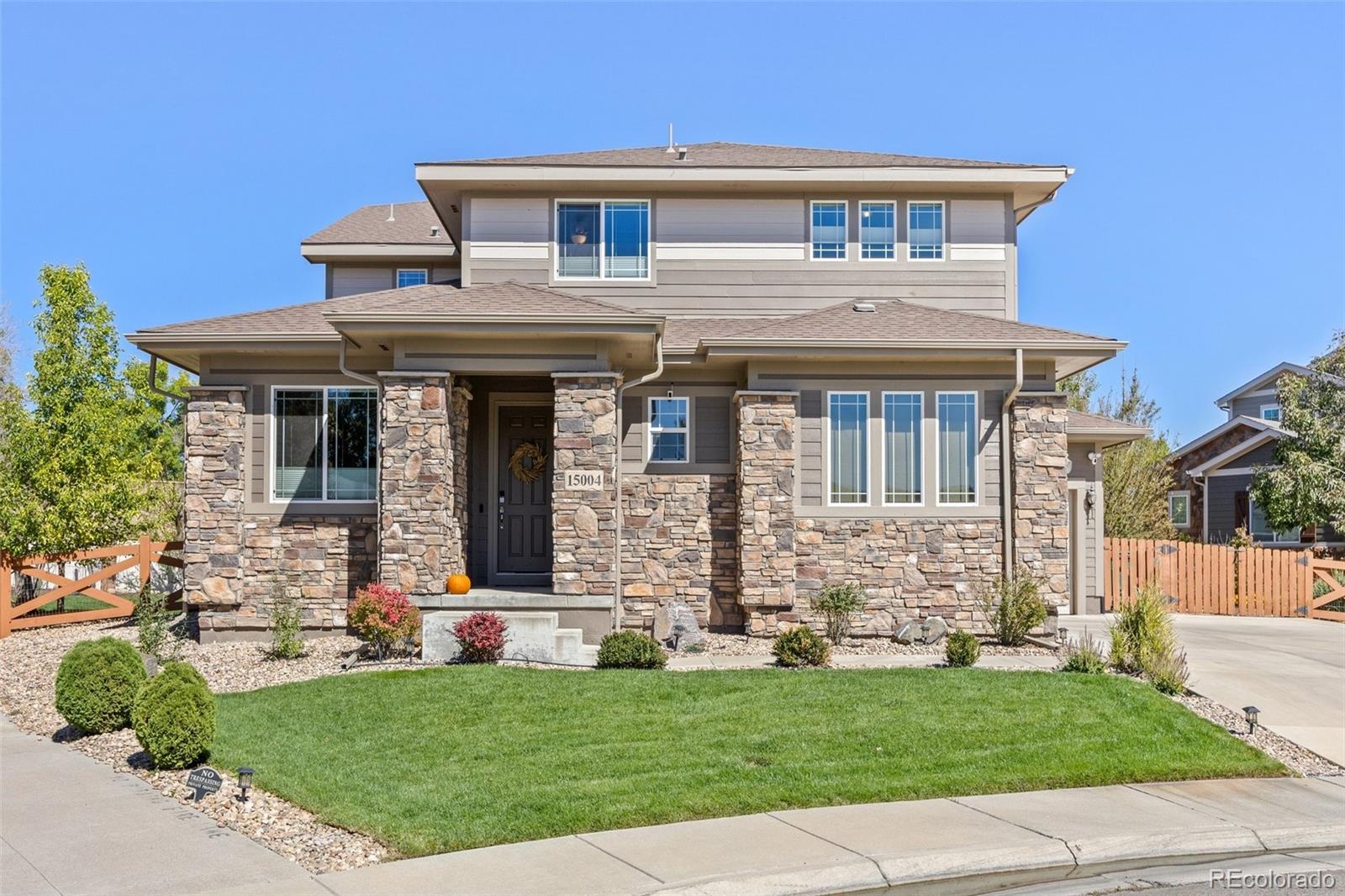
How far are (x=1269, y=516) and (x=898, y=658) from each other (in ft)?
55.4

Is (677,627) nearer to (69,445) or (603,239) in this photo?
(603,239)

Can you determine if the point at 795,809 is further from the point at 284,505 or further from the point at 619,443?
the point at 284,505

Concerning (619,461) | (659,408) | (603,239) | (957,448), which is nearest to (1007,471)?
(957,448)

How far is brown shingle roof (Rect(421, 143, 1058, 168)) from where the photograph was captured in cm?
1634

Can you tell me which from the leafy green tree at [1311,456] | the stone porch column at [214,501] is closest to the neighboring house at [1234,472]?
the leafy green tree at [1311,456]

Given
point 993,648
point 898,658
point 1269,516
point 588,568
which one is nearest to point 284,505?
point 588,568

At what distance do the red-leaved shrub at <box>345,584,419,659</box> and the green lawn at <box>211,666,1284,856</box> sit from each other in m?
1.05

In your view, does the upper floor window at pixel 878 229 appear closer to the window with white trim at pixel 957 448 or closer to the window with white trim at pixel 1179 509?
the window with white trim at pixel 957 448

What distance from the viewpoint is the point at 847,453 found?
15.1m

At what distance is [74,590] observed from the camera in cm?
1802

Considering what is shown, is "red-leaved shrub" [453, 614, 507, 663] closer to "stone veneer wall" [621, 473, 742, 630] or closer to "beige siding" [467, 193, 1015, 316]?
"stone veneer wall" [621, 473, 742, 630]

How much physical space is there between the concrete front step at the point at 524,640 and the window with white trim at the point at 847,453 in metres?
4.22

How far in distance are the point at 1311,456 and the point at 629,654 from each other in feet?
65.9

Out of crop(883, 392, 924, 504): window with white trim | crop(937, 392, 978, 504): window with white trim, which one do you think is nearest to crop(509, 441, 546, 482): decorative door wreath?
crop(883, 392, 924, 504): window with white trim
